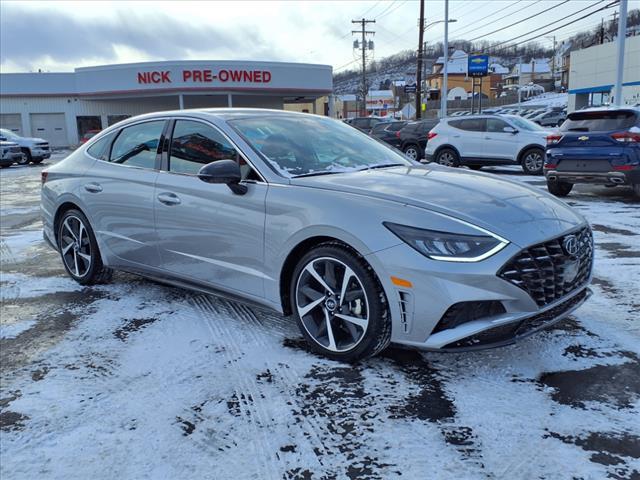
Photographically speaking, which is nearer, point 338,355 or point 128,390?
point 128,390

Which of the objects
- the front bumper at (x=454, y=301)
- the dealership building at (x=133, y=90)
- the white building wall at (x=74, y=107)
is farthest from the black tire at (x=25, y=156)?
the front bumper at (x=454, y=301)

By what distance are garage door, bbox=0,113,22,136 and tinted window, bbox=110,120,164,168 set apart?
42.3 meters

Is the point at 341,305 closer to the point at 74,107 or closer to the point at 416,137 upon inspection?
the point at 416,137

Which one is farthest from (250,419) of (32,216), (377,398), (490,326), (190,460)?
(32,216)

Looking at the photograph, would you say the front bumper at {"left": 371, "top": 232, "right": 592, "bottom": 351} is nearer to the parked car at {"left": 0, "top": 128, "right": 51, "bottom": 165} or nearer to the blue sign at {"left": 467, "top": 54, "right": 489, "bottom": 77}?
the parked car at {"left": 0, "top": 128, "right": 51, "bottom": 165}

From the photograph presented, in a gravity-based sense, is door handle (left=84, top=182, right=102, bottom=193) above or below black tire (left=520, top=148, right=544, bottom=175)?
above

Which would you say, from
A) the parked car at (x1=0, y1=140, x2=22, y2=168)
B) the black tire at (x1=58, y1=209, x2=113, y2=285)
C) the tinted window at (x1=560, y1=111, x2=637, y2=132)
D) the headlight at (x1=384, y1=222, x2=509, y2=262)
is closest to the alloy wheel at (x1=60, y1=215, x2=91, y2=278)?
the black tire at (x1=58, y1=209, x2=113, y2=285)

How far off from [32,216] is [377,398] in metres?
8.57

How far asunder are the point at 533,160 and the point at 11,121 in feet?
131

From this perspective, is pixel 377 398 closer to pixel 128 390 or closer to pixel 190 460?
pixel 190 460

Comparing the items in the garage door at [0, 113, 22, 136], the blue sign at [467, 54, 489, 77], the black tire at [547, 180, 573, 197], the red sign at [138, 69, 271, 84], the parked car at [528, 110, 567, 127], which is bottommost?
the black tire at [547, 180, 573, 197]

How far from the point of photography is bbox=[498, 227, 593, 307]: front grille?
2.86m

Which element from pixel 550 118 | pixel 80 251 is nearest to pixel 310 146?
pixel 80 251

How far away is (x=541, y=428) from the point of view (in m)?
2.58
